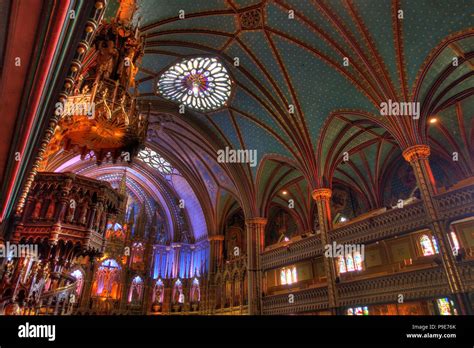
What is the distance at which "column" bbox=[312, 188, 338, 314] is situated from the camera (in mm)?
13820

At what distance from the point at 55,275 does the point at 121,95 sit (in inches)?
263

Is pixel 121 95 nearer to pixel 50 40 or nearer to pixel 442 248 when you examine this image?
pixel 50 40

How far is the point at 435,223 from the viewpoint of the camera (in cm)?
1079

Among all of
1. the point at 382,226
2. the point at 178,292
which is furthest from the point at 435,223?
the point at 178,292

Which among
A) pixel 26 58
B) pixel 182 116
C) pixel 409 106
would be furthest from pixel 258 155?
pixel 26 58

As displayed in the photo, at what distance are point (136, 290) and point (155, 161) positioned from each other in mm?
9723

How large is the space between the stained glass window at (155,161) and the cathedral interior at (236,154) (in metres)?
0.11

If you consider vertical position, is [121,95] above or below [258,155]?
below

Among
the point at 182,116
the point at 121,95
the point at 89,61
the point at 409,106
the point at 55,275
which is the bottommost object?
the point at 55,275

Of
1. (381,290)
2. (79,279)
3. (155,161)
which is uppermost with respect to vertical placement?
(155,161)

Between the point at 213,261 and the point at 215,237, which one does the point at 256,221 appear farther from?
the point at 213,261

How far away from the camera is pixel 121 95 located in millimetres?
8289

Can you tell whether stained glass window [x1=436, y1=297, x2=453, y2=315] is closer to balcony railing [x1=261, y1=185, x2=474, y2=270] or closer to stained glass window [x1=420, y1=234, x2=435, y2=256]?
stained glass window [x1=420, y1=234, x2=435, y2=256]
